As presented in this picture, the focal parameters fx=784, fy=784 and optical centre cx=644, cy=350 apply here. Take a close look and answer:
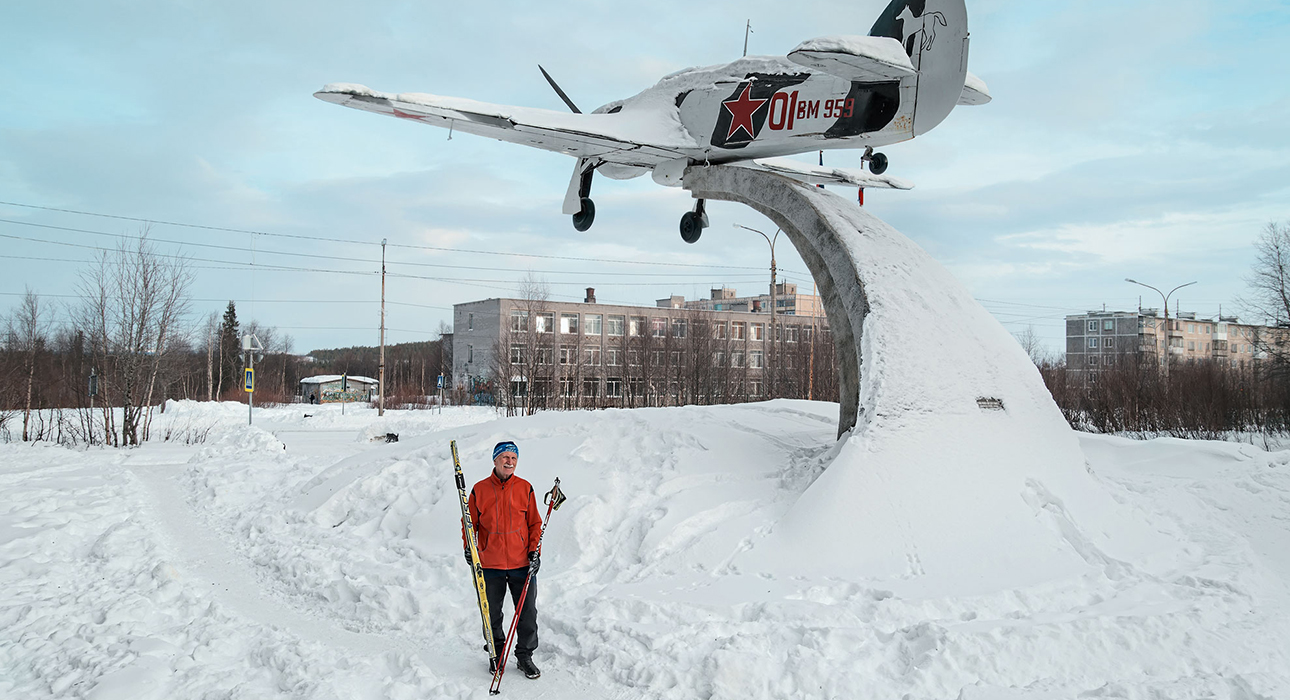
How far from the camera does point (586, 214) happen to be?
1513 centimetres

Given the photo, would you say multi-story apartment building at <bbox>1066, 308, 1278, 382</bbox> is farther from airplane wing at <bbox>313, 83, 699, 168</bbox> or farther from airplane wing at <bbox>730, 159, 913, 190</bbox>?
airplane wing at <bbox>313, 83, 699, 168</bbox>

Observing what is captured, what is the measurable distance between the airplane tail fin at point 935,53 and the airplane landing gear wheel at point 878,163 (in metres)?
2.52

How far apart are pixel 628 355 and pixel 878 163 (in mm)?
30783

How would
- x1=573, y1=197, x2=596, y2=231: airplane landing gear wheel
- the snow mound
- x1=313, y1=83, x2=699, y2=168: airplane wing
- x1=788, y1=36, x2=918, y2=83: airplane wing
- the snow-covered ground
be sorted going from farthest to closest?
x1=573, y1=197, x2=596, y2=231: airplane landing gear wheel
x1=313, y1=83, x2=699, y2=168: airplane wing
x1=788, y1=36, x2=918, y2=83: airplane wing
the snow mound
the snow-covered ground

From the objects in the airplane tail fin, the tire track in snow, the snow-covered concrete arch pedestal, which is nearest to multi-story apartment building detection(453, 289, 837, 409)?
the snow-covered concrete arch pedestal

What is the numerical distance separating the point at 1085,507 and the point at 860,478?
265 cm

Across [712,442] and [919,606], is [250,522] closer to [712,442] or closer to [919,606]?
[712,442]

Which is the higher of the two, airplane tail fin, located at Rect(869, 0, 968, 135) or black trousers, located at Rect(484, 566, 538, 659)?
airplane tail fin, located at Rect(869, 0, 968, 135)

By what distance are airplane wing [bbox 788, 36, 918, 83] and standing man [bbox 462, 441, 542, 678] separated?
237 inches

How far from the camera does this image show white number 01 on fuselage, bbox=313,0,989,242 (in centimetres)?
1040

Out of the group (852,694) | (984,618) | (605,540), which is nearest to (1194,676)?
(984,618)

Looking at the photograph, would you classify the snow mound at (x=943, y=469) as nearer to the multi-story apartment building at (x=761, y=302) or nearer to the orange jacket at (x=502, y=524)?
the orange jacket at (x=502, y=524)

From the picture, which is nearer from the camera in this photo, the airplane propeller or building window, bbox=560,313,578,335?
the airplane propeller

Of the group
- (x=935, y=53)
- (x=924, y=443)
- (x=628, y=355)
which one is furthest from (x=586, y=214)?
(x=628, y=355)
